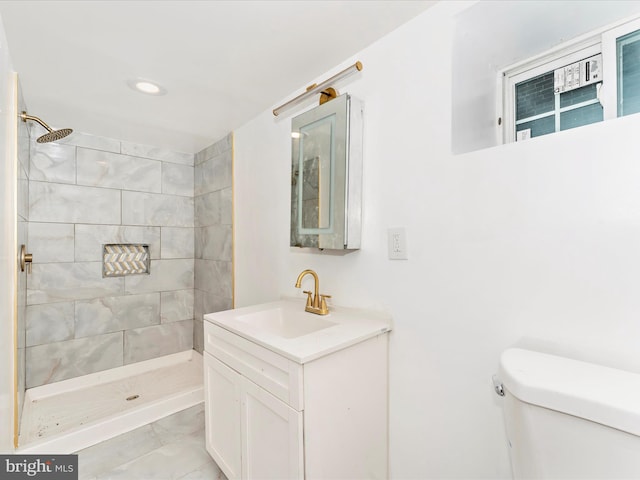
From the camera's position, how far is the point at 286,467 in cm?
103

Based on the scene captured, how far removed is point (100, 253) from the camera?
8.00ft

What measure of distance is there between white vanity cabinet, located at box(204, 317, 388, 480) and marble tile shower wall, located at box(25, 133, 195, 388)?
62.9 inches

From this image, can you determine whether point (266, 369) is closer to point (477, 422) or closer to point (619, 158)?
point (477, 422)

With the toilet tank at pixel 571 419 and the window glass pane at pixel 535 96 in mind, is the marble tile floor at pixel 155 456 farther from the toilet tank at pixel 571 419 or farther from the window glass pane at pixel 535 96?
the window glass pane at pixel 535 96

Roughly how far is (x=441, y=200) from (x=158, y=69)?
1.53 m

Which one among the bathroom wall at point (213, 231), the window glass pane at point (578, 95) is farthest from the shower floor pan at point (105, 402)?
the window glass pane at point (578, 95)

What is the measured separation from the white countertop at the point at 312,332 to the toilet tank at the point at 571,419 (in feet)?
1.64

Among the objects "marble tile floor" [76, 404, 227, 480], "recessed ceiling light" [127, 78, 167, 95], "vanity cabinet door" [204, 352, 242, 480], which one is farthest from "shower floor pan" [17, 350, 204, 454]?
"recessed ceiling light" [127, 78, 167, 95]

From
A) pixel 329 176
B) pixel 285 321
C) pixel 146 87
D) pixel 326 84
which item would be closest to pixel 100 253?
pixel 146 87

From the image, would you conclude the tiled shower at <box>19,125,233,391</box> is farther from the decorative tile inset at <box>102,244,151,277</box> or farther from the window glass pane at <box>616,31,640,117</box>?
the window glass pane at <box>616,31,640,117</box>

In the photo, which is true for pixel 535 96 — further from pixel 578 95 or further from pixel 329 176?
pixel 329 176

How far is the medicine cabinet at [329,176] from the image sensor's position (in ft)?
4.44

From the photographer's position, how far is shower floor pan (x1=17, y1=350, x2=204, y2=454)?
5.51 feet

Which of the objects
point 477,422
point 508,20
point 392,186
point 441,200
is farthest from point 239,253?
point 508,20
